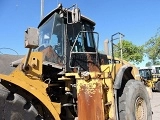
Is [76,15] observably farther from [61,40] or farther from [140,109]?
[140,109]

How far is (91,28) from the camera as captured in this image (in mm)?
6824

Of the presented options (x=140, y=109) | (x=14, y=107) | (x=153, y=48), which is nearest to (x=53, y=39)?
(x=14, y=107)

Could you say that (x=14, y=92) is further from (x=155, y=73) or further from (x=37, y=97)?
(x=155, y=73)

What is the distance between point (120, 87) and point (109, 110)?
517mm

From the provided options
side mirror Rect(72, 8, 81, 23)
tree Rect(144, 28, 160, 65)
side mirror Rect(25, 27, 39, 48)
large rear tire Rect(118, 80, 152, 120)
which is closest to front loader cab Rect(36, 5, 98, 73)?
side mirror Rect(72, 8, 81, 23)

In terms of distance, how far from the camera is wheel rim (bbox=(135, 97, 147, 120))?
6.17m

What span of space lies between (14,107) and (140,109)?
3.31 meters

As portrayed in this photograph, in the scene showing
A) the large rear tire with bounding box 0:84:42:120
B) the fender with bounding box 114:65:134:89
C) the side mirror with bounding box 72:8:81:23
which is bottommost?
the large rear tire with bounding box 0:84:42:120

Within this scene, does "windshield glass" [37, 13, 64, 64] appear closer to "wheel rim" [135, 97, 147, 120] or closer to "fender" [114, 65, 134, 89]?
"fender" [114, 65, 134, 89]

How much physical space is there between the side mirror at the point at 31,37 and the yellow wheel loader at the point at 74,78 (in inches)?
11.3

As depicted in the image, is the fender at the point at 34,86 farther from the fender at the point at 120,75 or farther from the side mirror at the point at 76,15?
the fender at the point at 120,75

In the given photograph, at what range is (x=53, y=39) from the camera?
5734 millimetres

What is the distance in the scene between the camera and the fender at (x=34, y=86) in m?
4.22

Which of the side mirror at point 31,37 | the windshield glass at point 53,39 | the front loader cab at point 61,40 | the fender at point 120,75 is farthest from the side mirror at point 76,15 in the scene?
the fender at point 120,75
